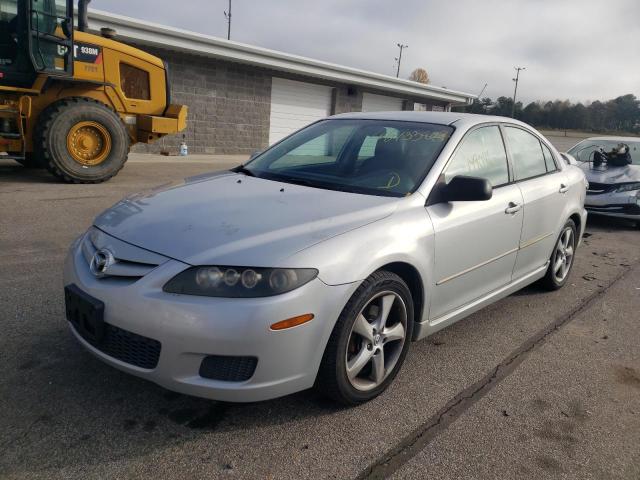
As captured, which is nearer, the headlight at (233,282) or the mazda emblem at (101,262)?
the headlight at (233,282)

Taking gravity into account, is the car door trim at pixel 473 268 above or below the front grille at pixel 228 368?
above

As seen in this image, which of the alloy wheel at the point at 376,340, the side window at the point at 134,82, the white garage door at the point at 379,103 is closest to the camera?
the alloy wheel at the point at 376,340

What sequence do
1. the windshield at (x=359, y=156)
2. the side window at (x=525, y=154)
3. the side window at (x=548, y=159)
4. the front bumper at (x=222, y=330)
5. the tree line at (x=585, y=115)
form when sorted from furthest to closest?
the tree line at (x=585, y=115)
the side window at (x=548, y=159)
the side window at (x=525, y=154)
the windshield at (x=359, y=156)
the front bumper at (x=222, y=330)

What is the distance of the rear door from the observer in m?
4.04

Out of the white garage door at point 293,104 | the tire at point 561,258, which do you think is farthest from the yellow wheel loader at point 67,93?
the white garage door at point 293,104

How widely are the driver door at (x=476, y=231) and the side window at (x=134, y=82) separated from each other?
7.65 m

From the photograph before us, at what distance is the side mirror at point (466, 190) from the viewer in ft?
9.95

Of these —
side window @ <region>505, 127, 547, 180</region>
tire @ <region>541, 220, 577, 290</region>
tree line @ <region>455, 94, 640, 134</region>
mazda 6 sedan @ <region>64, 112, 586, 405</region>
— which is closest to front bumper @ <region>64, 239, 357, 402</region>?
mazda 6 sedan @ <region>64, 112, 586, 405</region>

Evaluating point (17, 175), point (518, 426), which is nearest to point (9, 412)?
point (518, 426)

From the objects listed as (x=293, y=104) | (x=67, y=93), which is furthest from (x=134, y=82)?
(x=293, y=104)

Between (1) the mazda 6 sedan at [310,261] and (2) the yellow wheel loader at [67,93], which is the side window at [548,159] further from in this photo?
(2) the yellow wheel loader at [67,93]

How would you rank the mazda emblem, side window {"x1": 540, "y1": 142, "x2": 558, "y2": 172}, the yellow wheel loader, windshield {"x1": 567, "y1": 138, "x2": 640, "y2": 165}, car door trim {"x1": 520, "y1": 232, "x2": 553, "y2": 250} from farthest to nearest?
windshield {"x1": 567, "y1": 138, "x2": 640, "y2": 165}
the yellow wheel loader
side window {"x1": 540, "y1": 142, "x2": 558, "y2": 172}
car door trim {"x1": 520, "y1": 232, "x2": 553, "y2": 250}
the mazda emblem

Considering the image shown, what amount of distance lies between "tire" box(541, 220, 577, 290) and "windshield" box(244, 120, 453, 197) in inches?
72.5

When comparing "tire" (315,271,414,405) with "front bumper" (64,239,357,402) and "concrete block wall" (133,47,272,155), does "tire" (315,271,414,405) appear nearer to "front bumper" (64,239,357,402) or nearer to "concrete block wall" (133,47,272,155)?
"front bumper" (64,239,357,402)
